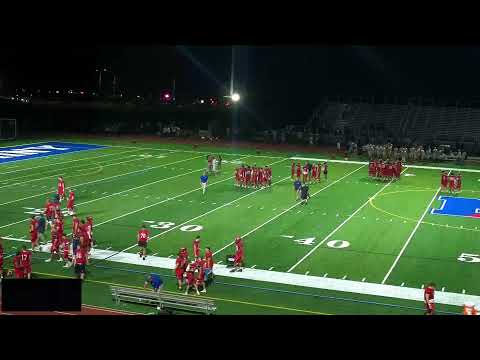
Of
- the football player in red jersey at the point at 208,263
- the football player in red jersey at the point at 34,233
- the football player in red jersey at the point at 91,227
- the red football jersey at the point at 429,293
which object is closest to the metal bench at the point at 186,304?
the football player in red jersey at the point at 208,263

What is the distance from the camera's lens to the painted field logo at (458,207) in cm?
2386

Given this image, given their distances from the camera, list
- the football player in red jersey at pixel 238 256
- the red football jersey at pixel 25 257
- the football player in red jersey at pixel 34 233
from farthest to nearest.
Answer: the football player in red jersey at pixel 34 233
the football player in red jersey at pixel 238 256
the red football jersey at pixel 25 257

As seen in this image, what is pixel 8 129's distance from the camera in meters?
47.1

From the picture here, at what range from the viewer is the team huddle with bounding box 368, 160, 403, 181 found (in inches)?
1238

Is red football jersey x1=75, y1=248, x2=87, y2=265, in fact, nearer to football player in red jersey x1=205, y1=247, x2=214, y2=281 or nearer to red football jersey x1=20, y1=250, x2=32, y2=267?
red football jersey x1=20, y1=250, x2=32, y2=267

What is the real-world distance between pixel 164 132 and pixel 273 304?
3989 cm

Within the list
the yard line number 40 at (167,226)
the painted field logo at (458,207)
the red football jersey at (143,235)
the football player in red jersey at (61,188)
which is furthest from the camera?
the football player in red jersey at (61,188)

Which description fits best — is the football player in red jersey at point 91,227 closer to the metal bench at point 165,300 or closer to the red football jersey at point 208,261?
the red football jersey at point 208,261

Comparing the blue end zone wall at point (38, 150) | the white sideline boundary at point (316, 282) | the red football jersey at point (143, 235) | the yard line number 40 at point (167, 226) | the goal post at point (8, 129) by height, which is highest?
the goal post at point (8, 129)

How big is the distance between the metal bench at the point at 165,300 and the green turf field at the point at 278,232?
0.26 metres

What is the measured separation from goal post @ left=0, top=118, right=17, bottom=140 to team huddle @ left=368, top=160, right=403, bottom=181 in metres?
26.4

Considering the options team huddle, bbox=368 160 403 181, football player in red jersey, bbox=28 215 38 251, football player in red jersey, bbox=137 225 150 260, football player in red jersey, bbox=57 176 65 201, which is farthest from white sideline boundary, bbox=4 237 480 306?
team huddle, bbox=368 160 403 181

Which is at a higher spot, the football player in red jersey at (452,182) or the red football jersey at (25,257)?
the football player in red jersey at (452,182)
